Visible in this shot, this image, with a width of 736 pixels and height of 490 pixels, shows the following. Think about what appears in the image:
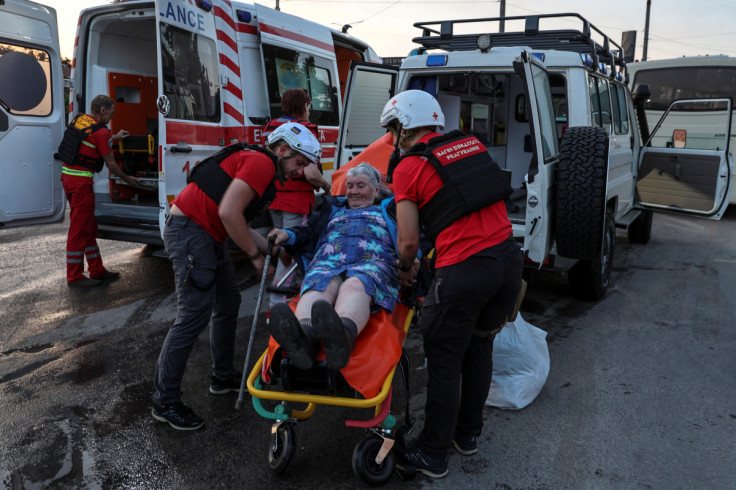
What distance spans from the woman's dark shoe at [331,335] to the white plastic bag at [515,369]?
57.4 inches

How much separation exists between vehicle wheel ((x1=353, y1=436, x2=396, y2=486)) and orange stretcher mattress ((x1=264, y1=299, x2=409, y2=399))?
322 mm

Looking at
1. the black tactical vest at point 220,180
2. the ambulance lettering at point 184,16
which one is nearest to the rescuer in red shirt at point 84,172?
the ambulance lettering at point 184,16

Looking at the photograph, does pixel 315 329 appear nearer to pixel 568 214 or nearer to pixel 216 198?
pixel 216 198

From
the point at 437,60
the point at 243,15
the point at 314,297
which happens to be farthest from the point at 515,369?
the point at 243,15

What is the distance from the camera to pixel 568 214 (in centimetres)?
465

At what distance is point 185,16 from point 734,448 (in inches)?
217

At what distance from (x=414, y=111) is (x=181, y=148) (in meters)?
3.11

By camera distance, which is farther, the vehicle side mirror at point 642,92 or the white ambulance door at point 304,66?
the vehicle side mirror at point 642,92

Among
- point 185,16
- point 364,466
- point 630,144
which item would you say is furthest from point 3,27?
point 630,144

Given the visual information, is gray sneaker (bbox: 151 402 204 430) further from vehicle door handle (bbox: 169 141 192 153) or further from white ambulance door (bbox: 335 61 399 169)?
white ambulance door (bbox: 335 61 399 169)

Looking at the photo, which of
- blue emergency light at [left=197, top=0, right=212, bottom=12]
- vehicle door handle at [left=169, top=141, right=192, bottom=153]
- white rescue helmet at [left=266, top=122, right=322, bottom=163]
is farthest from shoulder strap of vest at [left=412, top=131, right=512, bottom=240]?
blue emergency light at [left=197, top=0, right=212, bottom=12]

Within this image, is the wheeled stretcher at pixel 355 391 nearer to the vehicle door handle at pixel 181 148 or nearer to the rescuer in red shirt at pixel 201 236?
the rescuer in red shirt at pixel 201 236

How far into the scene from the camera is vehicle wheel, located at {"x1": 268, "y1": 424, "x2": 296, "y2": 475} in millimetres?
2818

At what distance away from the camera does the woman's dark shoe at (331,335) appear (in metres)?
2.51
